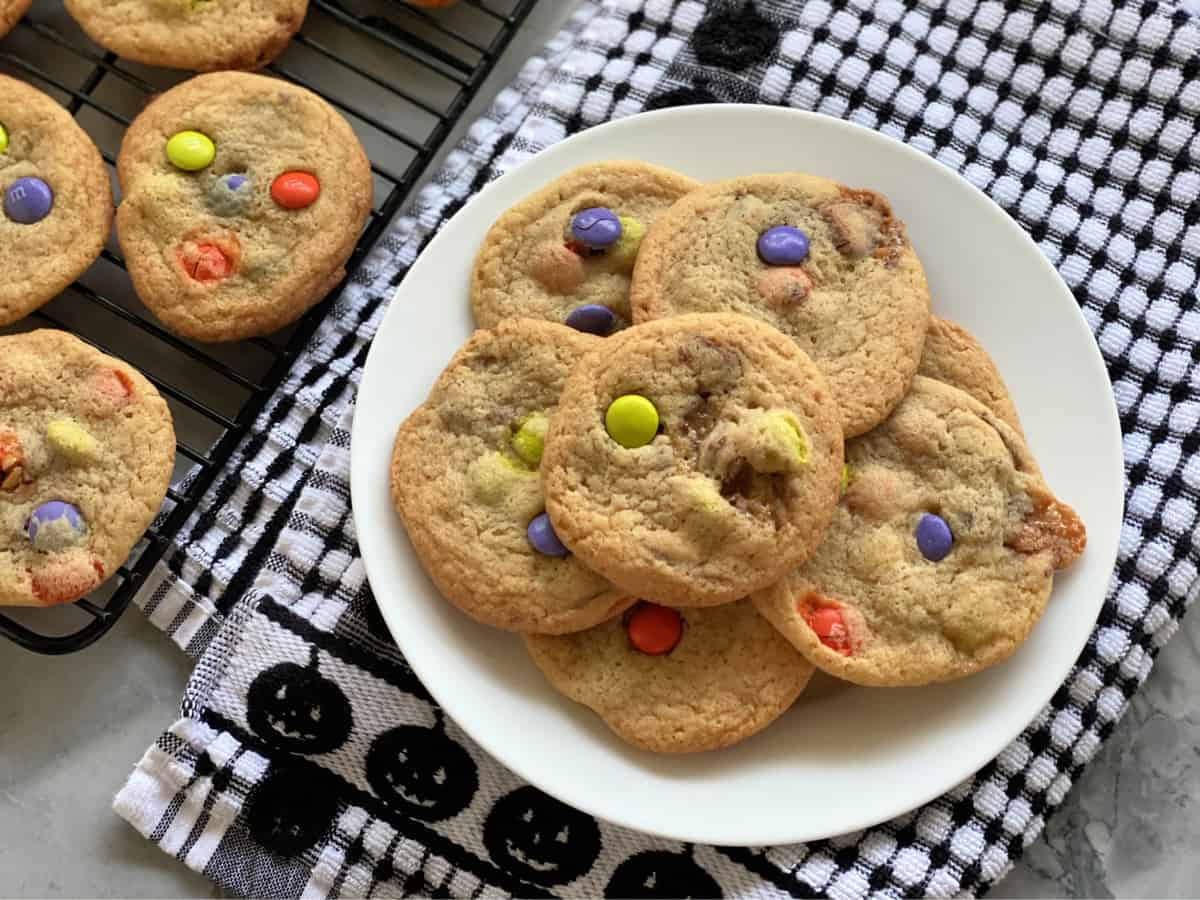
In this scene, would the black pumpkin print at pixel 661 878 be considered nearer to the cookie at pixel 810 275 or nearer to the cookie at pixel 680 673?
the cookie at pixel 680 673

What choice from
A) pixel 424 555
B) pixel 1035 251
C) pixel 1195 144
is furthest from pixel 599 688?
pixel 1195 144

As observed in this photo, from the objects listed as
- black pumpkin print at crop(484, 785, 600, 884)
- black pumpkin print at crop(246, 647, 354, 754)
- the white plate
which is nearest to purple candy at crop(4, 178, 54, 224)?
the white plate

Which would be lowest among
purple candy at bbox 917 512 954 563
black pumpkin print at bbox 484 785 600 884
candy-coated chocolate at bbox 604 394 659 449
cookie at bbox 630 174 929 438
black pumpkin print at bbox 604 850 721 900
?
black pumpkin print at bbox 484 785 600 884

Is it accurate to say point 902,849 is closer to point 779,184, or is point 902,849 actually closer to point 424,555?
point 424,555

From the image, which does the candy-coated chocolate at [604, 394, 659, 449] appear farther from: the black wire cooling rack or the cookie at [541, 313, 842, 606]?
the black wire cooling rack

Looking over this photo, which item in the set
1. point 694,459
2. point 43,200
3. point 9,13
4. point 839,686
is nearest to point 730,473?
point 694,459
